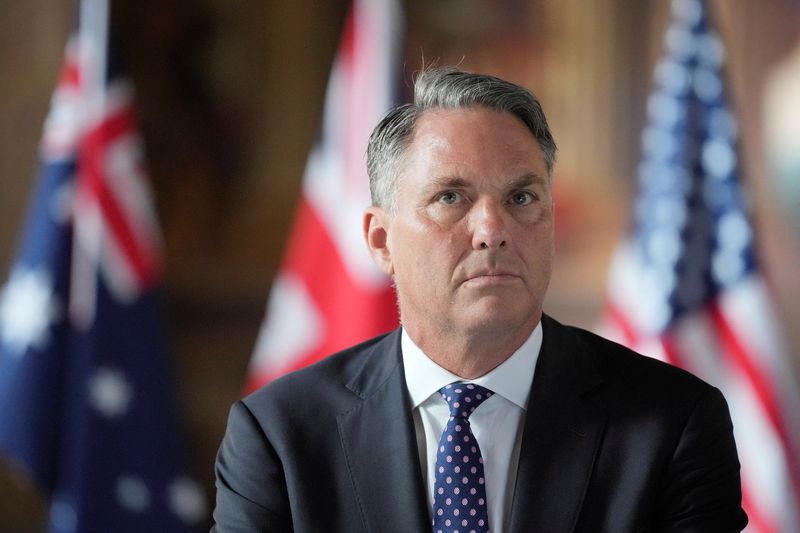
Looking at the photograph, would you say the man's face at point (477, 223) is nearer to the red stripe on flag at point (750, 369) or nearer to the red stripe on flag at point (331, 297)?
the red stripe on flag at point (331, 297)

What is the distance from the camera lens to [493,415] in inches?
73.1

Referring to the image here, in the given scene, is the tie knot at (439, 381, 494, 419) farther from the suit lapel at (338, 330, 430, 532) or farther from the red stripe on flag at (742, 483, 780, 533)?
the red stripe on flag at (742, 483, 780, 533)

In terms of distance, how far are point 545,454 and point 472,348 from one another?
24 centimetres

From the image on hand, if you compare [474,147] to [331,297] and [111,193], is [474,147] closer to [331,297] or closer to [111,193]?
[331,297]

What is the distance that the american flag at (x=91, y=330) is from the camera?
12.5 feet

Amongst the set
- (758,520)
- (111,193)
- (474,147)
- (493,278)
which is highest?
(111,193)

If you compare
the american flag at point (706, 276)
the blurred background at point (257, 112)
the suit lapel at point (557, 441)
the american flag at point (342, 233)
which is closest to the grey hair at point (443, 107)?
the suit lapel at point (557, 441)

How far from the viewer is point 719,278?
149 inches

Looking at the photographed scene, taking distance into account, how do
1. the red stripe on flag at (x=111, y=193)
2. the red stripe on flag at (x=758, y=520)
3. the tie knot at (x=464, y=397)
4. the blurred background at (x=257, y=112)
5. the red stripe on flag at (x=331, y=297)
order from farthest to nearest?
the blurred background at (x=257, y=112) < the red stripe on flag at (x=111, y=193) < the red stripe on flag at (x=331, y=297) < the red stripe on flag at (x=758, y=520) < the tie knot at (x=464, y=397)

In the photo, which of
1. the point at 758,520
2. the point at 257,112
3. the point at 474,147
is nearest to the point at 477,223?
the point at 474,147

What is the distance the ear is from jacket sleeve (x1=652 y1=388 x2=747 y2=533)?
686mm

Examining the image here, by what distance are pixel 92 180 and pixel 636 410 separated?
277 cm

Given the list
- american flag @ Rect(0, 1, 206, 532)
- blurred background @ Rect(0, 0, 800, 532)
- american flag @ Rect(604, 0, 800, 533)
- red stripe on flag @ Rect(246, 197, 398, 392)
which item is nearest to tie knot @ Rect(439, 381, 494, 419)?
red stripe on flag @ Rect(246, 197, 398, 392)

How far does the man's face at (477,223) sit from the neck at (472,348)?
2 centimetres
